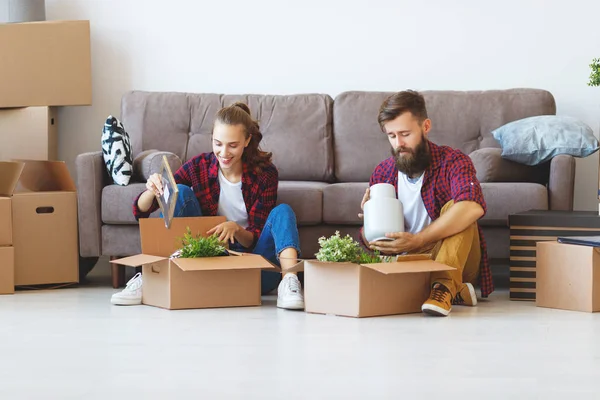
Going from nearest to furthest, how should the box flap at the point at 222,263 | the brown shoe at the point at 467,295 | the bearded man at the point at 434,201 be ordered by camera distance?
1. the box flap at the point at 222,263
2. the bearded man at the point at 434,201
3. the brown shoe at the point at 467,295

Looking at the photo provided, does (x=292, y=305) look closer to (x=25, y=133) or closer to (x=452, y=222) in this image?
(x=452, y=222)

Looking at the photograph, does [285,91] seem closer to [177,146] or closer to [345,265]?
[177,146]

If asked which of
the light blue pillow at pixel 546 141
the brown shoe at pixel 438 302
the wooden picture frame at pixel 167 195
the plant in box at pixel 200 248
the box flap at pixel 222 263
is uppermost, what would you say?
the light blue pillow at pixel 546 141

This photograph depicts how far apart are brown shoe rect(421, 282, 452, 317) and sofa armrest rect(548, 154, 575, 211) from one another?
90 cm

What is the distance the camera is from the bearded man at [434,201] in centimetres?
307

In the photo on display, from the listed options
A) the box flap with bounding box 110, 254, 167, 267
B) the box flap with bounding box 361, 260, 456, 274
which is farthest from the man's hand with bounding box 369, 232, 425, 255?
the box flap with bounding box 110, 254, 167, 267

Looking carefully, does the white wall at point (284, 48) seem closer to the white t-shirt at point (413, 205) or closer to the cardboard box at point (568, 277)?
the white t-shirt at point (413, 205)

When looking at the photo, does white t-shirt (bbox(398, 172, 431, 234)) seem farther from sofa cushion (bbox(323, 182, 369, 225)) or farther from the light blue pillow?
the light blue pillow

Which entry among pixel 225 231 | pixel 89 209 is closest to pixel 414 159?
pixel 225 231

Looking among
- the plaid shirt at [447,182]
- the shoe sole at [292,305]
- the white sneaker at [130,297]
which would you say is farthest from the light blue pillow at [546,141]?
the white sneaker at [130,297]

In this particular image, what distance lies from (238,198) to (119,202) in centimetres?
54

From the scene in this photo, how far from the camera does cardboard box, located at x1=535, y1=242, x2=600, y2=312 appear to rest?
3.08 m

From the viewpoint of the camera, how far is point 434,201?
3234 millimetres

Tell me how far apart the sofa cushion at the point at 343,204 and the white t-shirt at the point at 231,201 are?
408mm
